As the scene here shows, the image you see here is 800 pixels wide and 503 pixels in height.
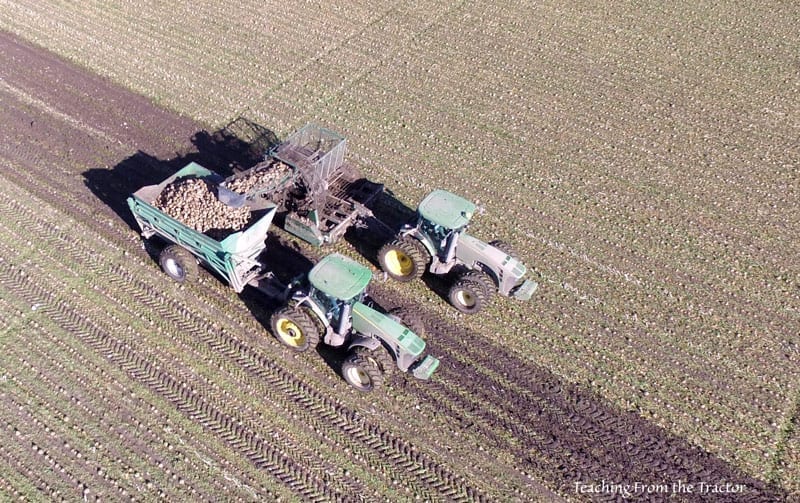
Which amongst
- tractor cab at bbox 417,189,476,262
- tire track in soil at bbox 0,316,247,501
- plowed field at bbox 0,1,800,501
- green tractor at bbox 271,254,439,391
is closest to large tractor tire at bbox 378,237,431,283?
tractor cab at bbox 417,189,476,262

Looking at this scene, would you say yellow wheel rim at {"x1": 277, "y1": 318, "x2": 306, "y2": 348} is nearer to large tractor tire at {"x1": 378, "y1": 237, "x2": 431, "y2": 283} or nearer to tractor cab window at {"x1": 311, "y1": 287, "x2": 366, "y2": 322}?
tractor cab window at {"x1": 311, "y1": 287, "x2": 366, "y2": 322}

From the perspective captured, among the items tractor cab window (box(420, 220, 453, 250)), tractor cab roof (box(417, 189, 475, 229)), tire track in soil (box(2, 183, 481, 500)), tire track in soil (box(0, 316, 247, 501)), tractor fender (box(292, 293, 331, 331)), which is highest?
→ tractor cab roof (box(417, 189, 475, 229))

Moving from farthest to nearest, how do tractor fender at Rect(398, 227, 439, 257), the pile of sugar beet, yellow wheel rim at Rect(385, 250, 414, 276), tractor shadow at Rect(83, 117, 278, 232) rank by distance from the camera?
tractor shadow at Rect(83, 117, 278, 232), yellow wheel rim at Rect(385, 250, 414, 276), tractor fender at Rect(398, 227, 439, 257), the pile of sugar beet

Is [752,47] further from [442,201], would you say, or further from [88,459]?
[88,459]

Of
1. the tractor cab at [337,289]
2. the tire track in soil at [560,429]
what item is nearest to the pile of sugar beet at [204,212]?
the tractor cab at [337,289]

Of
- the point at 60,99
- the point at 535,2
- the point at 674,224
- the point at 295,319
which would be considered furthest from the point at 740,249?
the point at 60,99

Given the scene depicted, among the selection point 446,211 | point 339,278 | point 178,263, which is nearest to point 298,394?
point 339,278

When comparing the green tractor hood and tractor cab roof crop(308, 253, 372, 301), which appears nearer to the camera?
tractor cab roof crop(308, 253, 372, 301)

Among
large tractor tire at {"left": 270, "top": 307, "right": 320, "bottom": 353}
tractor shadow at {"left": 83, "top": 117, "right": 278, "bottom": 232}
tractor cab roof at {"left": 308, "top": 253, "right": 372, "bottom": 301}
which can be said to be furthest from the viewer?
tractor shadow at {"left": 83, "top": 117, "right": 278, "bottom": 232}
